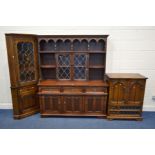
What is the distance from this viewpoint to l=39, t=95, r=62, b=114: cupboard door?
3.13m

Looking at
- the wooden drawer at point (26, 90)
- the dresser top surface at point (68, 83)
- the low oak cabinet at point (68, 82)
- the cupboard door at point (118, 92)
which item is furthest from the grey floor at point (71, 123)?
the dresser top surface at point (68, 83)

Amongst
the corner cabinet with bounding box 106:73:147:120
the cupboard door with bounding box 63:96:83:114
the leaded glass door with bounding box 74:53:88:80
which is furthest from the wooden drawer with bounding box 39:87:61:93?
the corner cabinet with bounding box 106:73:147:120

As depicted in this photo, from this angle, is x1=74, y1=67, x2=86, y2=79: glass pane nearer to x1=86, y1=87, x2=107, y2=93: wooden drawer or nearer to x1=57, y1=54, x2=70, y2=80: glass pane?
x1=57, y1=54, x2=70, y2=80: glass pane

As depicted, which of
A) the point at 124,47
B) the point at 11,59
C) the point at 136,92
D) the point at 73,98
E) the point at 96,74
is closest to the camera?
the point at 11,59

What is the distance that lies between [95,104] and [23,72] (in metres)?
1.81

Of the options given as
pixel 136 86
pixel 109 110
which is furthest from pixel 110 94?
pixel 136 86

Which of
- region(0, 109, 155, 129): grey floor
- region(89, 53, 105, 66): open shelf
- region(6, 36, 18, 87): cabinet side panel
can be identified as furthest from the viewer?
region(89, 53, 105, 66): open shelf

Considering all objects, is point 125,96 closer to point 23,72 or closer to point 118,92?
point 118,92

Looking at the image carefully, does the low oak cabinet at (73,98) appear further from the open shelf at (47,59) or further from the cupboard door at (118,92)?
the open shelf at (47,59)

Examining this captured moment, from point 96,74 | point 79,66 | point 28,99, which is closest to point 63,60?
point 79,66

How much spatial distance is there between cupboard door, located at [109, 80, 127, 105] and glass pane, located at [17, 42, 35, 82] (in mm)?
1890

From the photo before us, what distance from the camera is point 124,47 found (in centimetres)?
336

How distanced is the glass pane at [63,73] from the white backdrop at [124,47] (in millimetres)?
905
